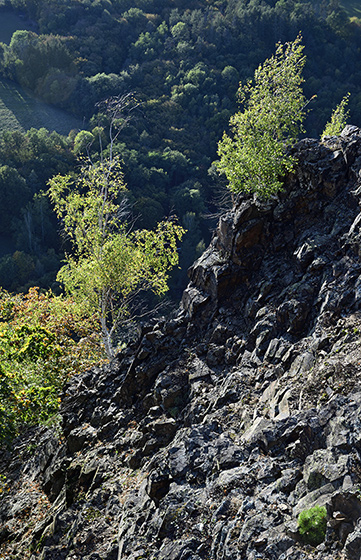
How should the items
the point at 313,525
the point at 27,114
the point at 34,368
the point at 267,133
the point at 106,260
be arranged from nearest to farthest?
1. the point at 313,525
2. the point at 267,133
3. the point at 34,368
4. the point at 106,260
5. the point at 27,114

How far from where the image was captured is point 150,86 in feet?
361

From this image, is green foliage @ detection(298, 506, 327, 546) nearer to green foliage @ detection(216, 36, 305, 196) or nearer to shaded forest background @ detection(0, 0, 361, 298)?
green foliage @ detection(216, 36, 305, 196)

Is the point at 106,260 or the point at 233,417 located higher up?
the point at 106,260

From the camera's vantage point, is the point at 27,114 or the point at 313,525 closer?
the point at 313,525

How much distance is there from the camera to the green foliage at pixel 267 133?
17516 millimetres

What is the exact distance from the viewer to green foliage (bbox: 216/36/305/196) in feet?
57.5

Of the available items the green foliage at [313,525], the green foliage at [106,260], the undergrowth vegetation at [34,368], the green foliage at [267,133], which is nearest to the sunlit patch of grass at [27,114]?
the green foliage at [106,260]

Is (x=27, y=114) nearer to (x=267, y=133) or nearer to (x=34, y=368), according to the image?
(x=34, y=368)

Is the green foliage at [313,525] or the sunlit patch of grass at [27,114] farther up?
the sunlit patch of grass at [27,114]

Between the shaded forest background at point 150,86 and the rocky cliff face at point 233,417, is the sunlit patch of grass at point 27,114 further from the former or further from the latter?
the rocky cliff face at point 233,417

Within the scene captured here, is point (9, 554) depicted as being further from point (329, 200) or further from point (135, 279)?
point (329, 200)

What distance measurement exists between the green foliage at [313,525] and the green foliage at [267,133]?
11.8m

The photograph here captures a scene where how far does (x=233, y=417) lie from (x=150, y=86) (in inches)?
4323

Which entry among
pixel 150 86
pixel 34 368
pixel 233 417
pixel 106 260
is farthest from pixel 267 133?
pixel 150 86
